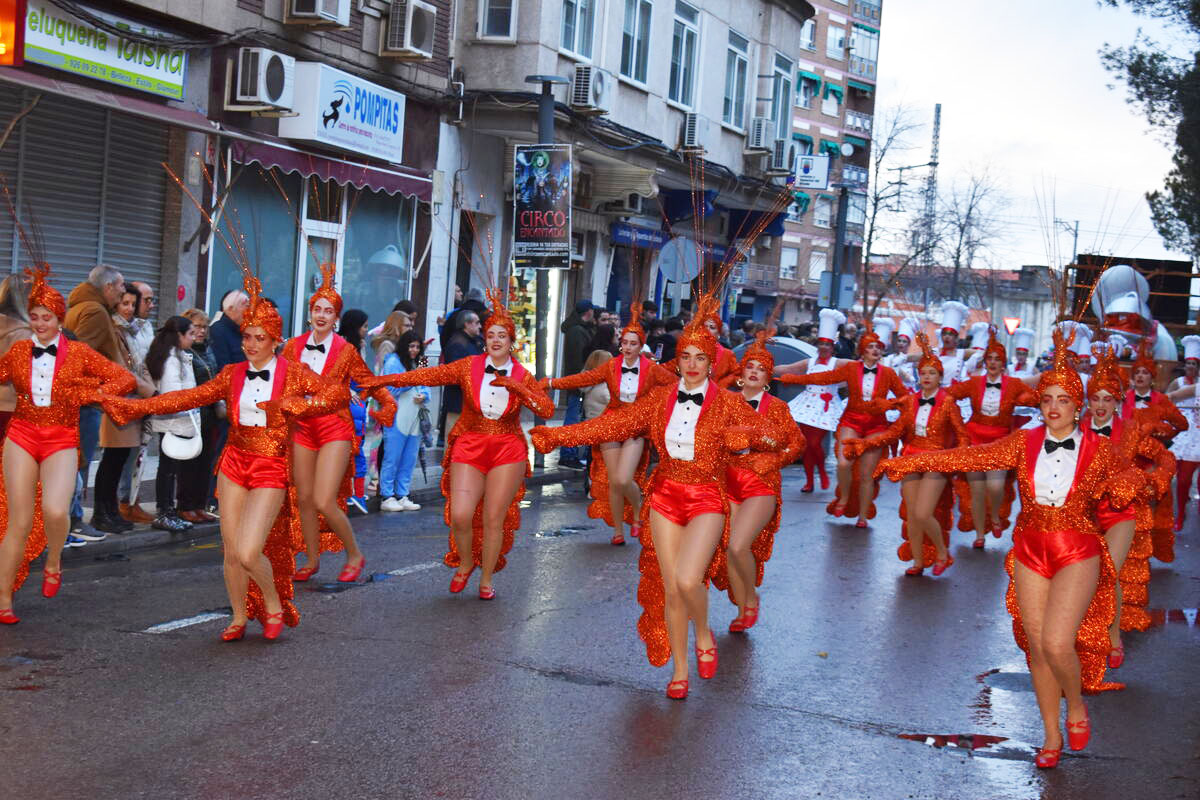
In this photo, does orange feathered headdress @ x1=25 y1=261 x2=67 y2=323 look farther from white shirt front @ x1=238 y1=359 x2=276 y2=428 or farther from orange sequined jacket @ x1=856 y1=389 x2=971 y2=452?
orange sequined jacket @ x1=856 y1=389 x2=971 y2=452

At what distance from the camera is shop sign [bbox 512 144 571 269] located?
18.2 meters

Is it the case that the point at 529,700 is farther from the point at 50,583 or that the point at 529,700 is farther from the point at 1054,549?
the point at 50,583

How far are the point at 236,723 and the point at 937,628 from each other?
16.4 feet

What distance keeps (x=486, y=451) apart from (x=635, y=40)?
17.4 metres

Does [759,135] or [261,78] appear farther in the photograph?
[759,135]

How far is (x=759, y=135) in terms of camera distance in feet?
102

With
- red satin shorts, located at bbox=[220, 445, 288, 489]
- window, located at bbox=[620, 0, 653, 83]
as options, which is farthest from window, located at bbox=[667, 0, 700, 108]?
red satin shorts, located at bbox=[220, 445, 288, 489]

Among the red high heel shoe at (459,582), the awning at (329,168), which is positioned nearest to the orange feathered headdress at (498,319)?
the red high heel shoe at (459,582)

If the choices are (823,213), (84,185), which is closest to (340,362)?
(84,185)

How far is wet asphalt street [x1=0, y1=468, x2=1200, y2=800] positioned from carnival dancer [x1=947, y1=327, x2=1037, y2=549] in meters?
3.00

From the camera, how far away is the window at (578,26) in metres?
23.0

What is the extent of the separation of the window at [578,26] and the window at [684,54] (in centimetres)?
364

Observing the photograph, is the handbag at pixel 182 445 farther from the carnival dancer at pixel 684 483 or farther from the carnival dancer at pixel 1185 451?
the carnival dancer at pixel 1185 451

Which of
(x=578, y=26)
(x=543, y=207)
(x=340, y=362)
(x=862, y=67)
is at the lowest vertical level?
(x=340, y=362)
